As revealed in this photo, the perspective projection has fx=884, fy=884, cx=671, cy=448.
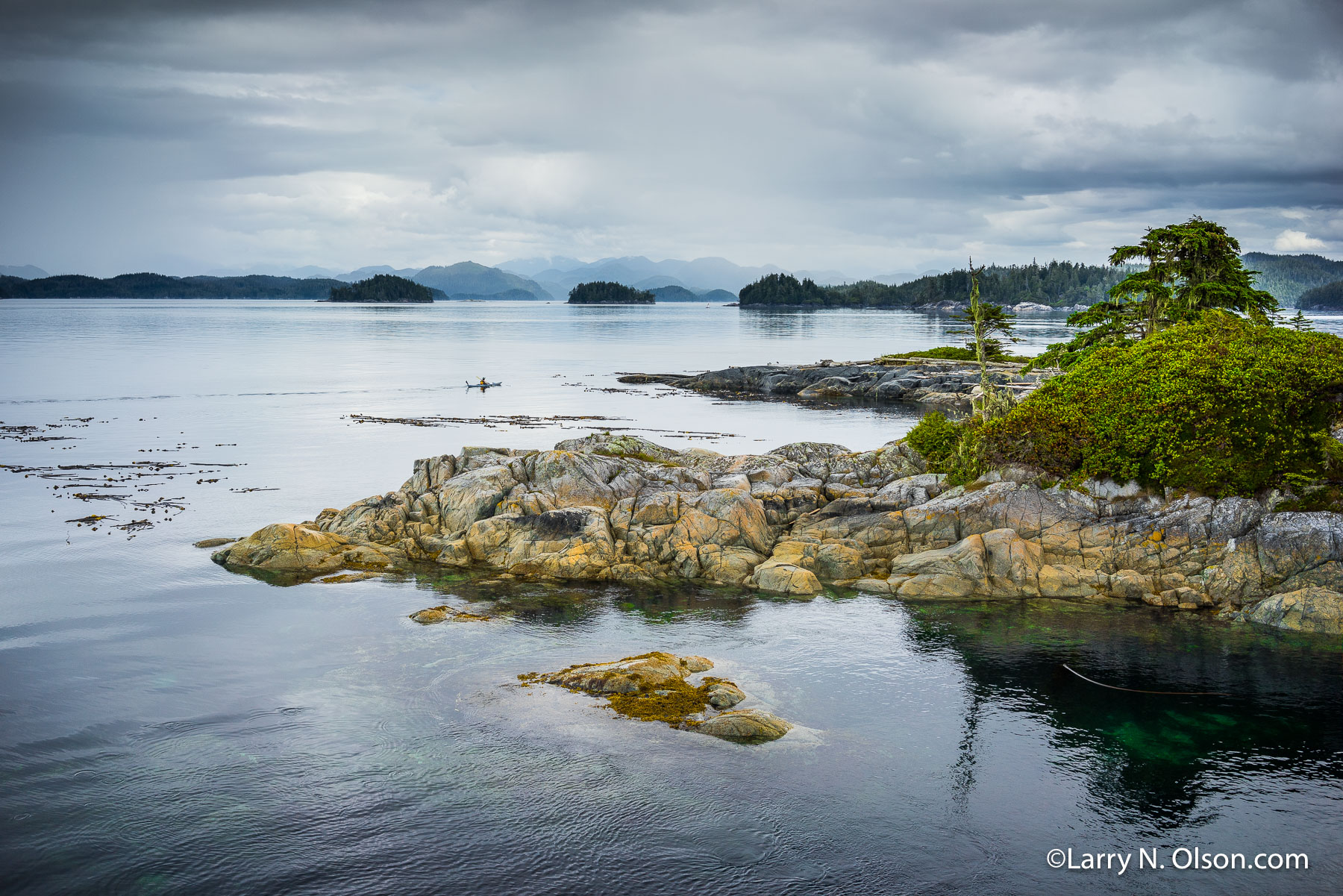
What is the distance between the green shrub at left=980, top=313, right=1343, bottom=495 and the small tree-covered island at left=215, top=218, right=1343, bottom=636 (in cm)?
7

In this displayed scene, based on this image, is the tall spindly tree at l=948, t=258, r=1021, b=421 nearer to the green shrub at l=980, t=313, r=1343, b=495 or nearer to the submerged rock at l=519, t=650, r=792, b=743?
the green shrub at l=980, t=313, r=1343, b=495

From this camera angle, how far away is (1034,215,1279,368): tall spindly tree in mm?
45219

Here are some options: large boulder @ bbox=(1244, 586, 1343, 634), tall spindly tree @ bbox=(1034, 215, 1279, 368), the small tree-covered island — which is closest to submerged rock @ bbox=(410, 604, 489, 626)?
the small tree-covered island

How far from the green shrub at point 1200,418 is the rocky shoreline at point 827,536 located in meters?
1.01

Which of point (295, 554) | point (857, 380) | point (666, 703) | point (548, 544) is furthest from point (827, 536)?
point (857, 380)

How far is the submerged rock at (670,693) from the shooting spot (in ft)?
68.5

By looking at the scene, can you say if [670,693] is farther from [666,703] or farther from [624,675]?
[624,675]

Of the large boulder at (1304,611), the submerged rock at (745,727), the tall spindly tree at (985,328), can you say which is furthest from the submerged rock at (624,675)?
the tall spindly tree at (985,328)

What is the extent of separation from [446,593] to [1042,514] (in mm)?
21848

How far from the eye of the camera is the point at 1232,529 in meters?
30.4

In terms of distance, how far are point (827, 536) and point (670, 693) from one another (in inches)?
533

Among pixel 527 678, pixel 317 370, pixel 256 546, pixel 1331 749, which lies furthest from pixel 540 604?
pixel 317 370

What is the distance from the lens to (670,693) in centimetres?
2270

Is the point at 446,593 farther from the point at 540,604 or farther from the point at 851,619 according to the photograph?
the point at 851,619
